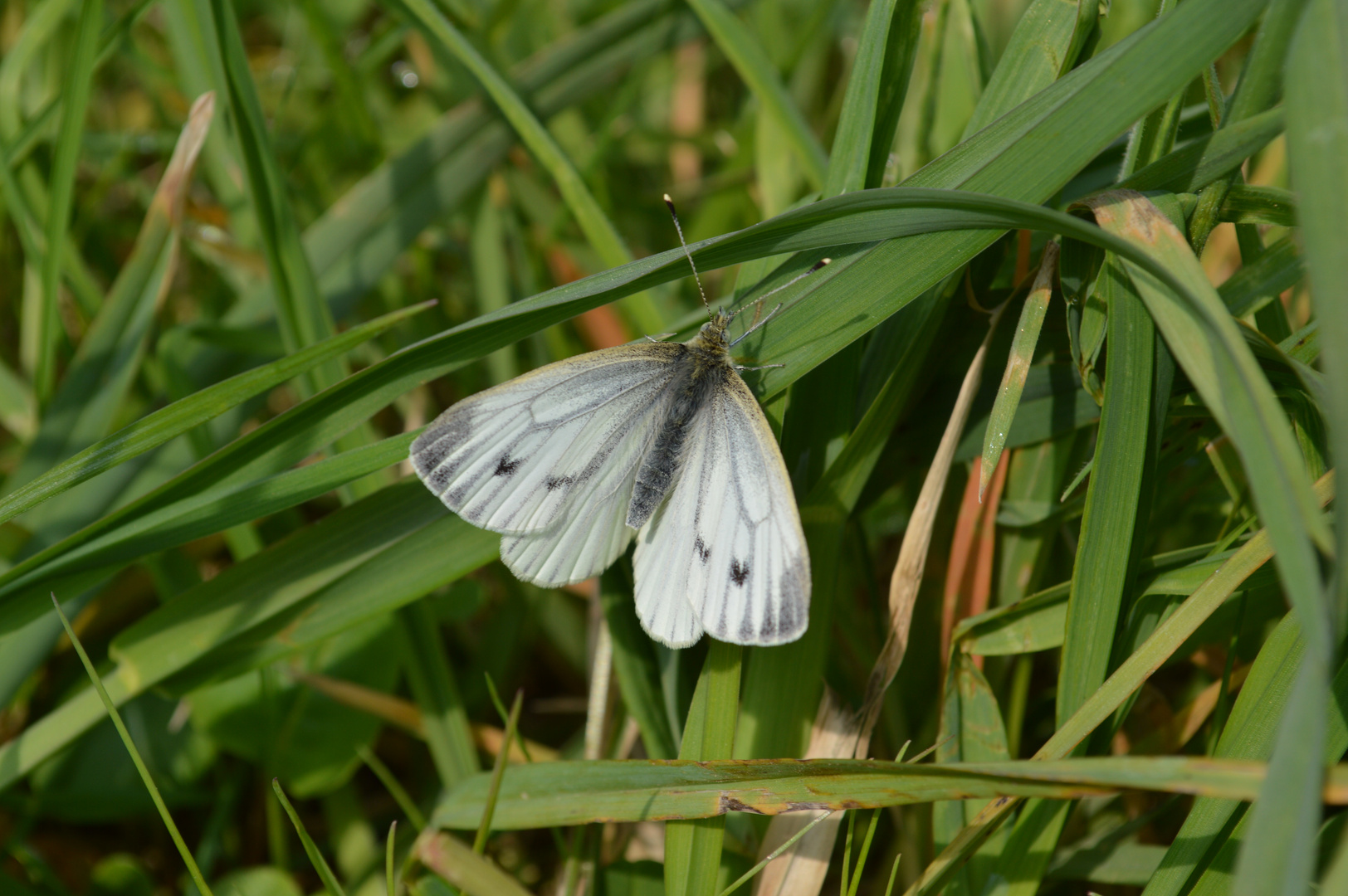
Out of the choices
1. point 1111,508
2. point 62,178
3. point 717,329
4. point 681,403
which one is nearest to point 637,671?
point 681,403

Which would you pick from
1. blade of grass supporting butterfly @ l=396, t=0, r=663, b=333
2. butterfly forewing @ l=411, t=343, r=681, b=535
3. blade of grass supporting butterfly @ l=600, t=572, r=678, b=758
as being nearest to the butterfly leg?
butterfly forewing @ l=411, t=343, r=681, b=535

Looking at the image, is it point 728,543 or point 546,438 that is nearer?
point 728,543

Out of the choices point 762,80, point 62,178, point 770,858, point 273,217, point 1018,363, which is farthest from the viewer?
point 762,80

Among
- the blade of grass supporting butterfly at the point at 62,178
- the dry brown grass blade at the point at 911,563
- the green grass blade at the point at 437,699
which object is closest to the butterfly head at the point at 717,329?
the dry brown grass blade at the point at 911,563

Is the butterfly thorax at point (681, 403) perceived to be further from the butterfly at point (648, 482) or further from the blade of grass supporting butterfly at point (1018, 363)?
the blade of grass supporting butterfly at point (1018, 363)

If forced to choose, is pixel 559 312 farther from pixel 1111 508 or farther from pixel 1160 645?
pixel 1160 645

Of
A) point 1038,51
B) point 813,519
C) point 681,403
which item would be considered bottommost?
point 813,519

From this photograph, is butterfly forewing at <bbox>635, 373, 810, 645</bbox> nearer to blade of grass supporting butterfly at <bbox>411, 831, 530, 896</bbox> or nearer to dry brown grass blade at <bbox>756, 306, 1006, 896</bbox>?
dry brown grass blade at <bbox>756, 306, 1006, 896</bbox>
